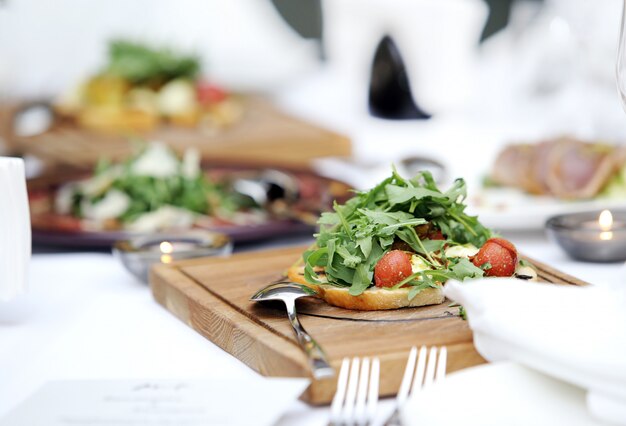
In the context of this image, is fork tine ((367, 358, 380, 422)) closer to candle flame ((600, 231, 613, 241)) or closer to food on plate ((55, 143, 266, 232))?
candle flame ((600, 231, 613, 241))

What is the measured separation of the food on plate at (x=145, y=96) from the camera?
375 cm

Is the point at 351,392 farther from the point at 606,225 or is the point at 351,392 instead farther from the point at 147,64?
the point at 147,64

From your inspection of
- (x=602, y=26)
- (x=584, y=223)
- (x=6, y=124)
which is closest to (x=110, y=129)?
(x=6, y=124)

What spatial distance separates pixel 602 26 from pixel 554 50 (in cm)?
67

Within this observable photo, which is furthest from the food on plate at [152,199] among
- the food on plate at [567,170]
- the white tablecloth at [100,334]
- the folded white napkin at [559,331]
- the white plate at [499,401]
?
the white plate at [499,401]

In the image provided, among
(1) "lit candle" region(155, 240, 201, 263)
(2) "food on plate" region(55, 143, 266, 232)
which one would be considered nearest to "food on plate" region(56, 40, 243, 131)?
(2) "food on plate" region(55, 143, 266, 232)

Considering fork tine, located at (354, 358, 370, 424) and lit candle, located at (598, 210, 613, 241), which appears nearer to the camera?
fork tine, located at (354, 358, 370, 424)

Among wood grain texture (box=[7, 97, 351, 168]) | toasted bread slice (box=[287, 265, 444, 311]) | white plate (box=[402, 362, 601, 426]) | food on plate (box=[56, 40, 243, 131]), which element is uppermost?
food on plate (box=[56, 40, 243, 131])

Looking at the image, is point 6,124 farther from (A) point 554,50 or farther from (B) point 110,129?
(A) point 554,50

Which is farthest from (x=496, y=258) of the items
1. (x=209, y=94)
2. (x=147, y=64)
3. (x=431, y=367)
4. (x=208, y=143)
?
(x=147, y=64)

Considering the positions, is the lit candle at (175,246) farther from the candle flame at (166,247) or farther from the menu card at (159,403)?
the menu card at (159,403)

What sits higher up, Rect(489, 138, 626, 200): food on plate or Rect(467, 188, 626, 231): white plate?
Rect(489, 138, 626, 200): food on plate

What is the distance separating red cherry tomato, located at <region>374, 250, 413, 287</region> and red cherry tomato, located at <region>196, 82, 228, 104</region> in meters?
2.63

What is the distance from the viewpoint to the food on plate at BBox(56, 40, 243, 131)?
375 centimetres
